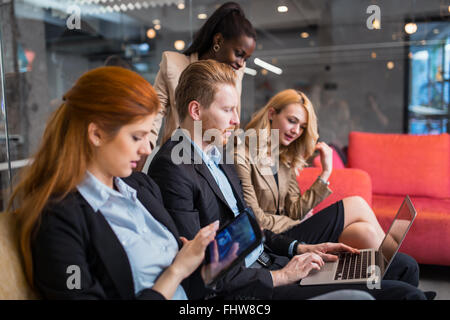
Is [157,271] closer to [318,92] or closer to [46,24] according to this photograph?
[46,24]

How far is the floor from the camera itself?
89.6 inches

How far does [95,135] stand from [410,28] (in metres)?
4.98

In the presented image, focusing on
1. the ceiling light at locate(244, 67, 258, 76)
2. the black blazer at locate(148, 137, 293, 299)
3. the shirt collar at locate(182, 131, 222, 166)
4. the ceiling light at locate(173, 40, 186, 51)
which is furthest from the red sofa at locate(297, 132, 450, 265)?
the ceiling light at locate(244, 67, 258, 76)

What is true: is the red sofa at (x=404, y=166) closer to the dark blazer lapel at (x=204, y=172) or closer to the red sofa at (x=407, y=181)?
the red sofa at (x=407, y=181)

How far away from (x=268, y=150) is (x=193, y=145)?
657 millimetres

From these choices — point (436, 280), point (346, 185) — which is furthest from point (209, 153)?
point (436, 280)

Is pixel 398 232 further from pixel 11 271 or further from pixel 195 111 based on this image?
pixel 11 271

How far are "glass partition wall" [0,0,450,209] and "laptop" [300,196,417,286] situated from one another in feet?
10.6

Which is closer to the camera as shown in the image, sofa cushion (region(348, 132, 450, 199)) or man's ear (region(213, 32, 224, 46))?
man's ear (region(213, 32, 224, 46))

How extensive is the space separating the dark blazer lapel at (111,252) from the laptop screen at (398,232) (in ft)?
2.52

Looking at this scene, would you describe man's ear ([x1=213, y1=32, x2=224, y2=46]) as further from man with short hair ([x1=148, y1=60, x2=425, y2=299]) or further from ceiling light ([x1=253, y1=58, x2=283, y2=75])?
ceiling light ([x1=253, y1=58, x2=283, y2=75])

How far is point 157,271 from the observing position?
1.02 meters

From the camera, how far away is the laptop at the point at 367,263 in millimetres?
1224

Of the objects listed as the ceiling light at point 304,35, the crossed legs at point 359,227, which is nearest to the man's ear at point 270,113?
the crossed legs at point 359,227
